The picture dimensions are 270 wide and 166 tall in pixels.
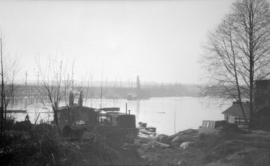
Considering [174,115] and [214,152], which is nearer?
[214,152]

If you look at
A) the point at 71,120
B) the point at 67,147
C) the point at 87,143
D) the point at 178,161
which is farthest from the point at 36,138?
the point at 71,120

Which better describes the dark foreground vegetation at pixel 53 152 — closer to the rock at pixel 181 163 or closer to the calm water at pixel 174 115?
the rock at pixel 181 163

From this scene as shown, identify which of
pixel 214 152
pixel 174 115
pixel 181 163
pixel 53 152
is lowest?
pixel 174 115

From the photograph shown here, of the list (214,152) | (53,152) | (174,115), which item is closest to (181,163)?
(214,152)

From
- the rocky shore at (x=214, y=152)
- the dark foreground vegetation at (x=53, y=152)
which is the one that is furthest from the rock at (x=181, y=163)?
the dark foreground vegetation at (x=53, y=152)

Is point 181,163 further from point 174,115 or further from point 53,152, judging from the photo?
point 174,115

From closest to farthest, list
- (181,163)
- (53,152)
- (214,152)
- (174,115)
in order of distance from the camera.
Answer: (53,152) → (181,163) → (214,152) → (174,115)

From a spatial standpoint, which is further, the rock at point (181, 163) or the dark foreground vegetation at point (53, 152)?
the rock at point (181, 163)

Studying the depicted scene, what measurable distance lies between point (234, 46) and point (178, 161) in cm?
1090

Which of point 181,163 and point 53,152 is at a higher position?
point 53,152

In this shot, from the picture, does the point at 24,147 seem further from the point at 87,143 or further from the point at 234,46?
the point at 234,46

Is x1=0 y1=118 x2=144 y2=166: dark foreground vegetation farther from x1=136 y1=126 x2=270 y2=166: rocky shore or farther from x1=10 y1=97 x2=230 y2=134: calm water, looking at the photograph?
x1=10 y1=97 x2=230 y2=134: calm water

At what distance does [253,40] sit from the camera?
16.7 m

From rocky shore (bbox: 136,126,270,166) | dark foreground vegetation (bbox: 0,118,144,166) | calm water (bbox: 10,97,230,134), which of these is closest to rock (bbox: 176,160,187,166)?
rocky shore (bbox: 136,126,270,166)
